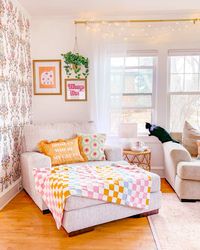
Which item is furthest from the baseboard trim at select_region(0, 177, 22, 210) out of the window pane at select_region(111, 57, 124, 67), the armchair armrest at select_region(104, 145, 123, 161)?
the window pane at select_region(111, 57, 124, 67)

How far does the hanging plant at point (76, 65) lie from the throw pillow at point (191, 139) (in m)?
1.74

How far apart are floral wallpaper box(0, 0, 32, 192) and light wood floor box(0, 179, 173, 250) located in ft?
1.78

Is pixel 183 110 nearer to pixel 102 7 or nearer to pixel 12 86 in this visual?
pixel 102 7

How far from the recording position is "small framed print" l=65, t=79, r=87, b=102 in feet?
12.4

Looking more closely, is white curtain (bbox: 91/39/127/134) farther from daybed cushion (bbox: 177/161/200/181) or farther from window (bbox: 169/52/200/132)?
daybed cushion (bbox: 177/161/200/181)

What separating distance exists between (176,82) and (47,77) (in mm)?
2049

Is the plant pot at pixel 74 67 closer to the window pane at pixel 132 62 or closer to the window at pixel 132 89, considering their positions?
the window at pixel 132 89

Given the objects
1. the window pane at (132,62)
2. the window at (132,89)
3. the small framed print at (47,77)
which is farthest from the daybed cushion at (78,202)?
the window pane at (132,62)

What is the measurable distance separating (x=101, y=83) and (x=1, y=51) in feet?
4.91

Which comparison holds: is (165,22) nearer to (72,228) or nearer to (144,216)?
(144,216)

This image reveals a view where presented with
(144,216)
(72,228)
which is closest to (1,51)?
(72,228)

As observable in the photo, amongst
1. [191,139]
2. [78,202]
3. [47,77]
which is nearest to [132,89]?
[191,139]

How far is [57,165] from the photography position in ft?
9.56

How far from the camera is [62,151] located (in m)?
2.98
